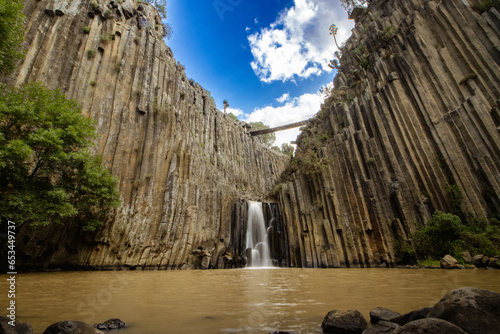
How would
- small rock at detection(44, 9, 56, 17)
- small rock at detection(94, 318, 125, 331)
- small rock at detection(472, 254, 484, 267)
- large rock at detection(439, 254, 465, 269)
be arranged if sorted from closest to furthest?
1. small rock at detection(94, 318, 125, 331)
2. small rock at detection(472, 254, 484, 267)
3. large rock at detection(439, 254, 465, 269)
4. small rock at detection(44, 9, 56, 17)

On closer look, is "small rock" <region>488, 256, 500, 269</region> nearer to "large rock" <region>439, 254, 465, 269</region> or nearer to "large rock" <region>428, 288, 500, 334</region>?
"large rock" <region>439, 254, 465, 269</region>

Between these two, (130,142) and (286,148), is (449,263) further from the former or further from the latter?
(286,148)

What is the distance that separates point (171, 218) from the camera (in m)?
18.5

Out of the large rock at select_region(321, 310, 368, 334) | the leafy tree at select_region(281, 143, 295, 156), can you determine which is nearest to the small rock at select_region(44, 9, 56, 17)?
the large rock at select_region(321, 310, 368, 334)

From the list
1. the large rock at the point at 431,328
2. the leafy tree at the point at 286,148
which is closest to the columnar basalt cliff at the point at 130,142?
the large rock at the point at 431,328

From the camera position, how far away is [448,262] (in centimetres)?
1162

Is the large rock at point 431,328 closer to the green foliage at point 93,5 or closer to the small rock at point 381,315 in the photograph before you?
the small rock at point 381,315

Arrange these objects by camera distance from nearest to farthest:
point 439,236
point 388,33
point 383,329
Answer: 1. point 383,329
2. point 439,236
3. point 388,33

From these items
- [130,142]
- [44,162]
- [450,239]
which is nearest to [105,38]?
[130,142]

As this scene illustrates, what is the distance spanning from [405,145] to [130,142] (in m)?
21.2

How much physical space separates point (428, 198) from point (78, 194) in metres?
21.4

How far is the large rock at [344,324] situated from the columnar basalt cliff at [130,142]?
16.5 meters

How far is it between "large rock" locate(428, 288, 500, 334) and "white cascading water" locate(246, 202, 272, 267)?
1923 centimetres

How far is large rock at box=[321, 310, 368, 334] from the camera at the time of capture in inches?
114
